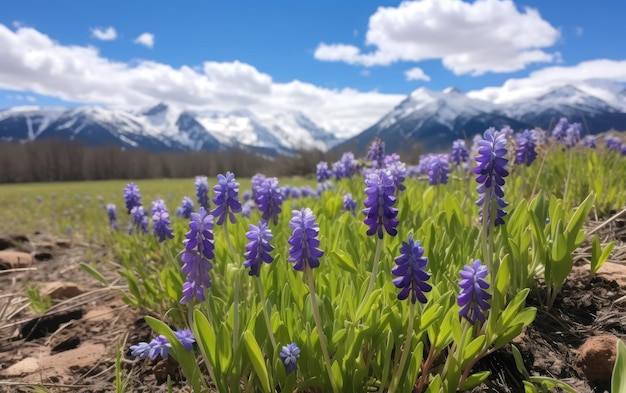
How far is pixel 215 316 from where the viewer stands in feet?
8.27

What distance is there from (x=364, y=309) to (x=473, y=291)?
48 cm

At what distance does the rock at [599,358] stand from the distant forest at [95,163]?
6486cm

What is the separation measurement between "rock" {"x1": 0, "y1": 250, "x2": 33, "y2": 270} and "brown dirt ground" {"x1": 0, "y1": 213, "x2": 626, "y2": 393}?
1040 mm

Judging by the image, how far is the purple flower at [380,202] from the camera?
6.09 ft

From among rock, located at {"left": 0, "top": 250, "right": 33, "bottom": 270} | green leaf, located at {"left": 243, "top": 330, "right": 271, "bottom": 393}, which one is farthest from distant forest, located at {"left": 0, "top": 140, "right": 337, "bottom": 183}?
green leaf, located at {"left": 243, "top": 330, "right": 271, "bottom": 393}

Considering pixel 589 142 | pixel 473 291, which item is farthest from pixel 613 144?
pixel 473 291

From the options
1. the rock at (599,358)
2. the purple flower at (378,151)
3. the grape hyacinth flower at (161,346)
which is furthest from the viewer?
the purple flower at (378,151)

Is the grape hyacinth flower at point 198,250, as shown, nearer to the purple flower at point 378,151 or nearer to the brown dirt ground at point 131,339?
the brown dirt ground at point 131,339

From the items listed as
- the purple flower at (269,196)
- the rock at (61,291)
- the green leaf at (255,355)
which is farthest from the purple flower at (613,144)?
the rock at (61,291)

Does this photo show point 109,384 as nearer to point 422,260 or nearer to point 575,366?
point 422,260

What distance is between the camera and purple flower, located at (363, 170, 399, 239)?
186cm

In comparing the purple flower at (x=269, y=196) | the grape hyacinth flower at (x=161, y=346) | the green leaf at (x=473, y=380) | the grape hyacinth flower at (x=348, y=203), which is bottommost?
the green leaf at (x=473, y=380)

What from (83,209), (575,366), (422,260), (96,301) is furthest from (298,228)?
(83,209)

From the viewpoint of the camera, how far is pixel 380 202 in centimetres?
187
